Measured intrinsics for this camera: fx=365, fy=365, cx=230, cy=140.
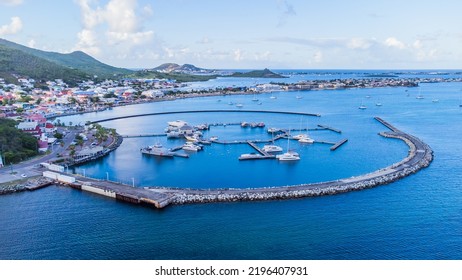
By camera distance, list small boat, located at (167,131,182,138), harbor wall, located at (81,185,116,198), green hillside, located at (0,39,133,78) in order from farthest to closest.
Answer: green hillside, located at (0,39,133,78), small boat, located at (167,131,182,138), harbor wall, located at (81,185,116,198)

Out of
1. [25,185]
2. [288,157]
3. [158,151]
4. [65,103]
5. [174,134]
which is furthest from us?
[65,103]

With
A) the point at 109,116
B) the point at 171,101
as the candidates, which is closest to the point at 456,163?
the point at 109,116

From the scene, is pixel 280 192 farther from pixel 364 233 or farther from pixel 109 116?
pixel 109 116

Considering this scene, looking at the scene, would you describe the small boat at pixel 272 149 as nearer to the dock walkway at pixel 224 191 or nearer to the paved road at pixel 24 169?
the dock walkway at pixel 224 191

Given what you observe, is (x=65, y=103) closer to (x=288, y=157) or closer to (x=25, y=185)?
(x=25, y=185)

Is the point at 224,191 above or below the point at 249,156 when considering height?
below

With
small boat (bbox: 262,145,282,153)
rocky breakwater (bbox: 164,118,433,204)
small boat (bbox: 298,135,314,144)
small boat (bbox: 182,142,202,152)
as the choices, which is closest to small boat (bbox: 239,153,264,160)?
small boat (bbox: 262,145,282,153)

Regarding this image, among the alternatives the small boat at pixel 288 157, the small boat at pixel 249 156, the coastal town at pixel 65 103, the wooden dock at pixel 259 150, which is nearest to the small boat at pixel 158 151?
the coastal town at pixel 65 103

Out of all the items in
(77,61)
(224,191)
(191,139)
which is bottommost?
(224,191)

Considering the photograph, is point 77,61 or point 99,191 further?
point 77,61

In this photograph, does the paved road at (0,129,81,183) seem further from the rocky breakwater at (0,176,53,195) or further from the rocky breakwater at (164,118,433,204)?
the rocky breakwater at (164,118,433,204)

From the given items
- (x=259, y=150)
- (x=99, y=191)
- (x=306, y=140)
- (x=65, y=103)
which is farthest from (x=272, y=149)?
(x=65, y=103)
